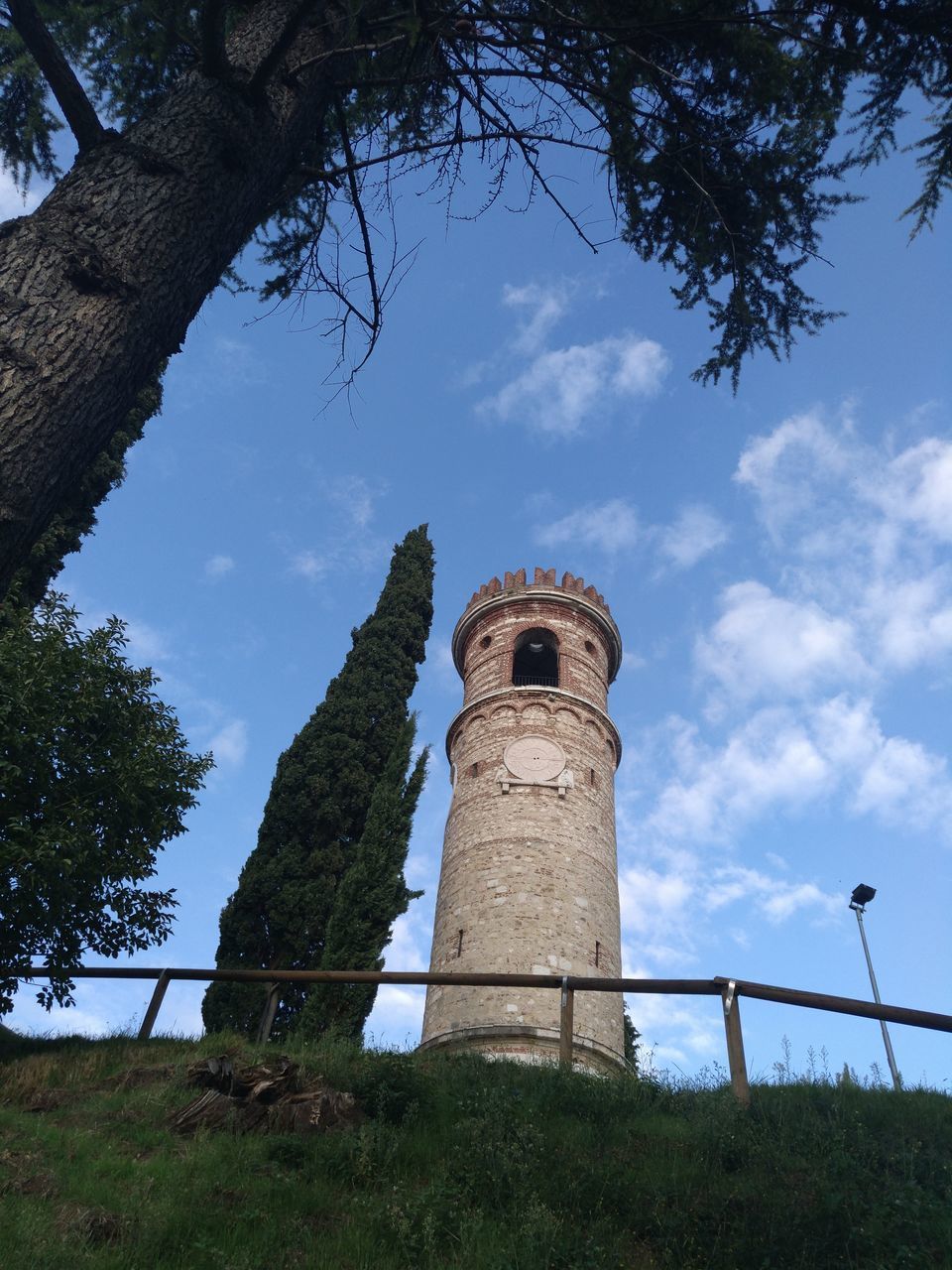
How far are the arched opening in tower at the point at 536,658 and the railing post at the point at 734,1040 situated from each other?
1375 centimetres

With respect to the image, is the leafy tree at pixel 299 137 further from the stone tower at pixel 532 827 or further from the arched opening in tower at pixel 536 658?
the arched opening in tower at pixel 536 658

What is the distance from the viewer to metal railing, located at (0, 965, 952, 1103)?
28.4 feet

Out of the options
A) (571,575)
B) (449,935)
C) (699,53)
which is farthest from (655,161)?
(571,575)

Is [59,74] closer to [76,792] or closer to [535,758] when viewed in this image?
[76,792]

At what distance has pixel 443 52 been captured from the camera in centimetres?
A: 634

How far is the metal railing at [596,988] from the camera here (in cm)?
866

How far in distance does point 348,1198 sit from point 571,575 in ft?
62.1

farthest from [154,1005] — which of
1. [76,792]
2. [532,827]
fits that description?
[532,827]

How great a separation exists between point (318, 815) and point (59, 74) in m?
14.2

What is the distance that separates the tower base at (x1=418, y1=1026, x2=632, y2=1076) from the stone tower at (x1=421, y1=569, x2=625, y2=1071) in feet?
0.08

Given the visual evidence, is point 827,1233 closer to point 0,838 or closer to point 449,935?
point 0,838

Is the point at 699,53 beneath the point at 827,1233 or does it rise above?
above

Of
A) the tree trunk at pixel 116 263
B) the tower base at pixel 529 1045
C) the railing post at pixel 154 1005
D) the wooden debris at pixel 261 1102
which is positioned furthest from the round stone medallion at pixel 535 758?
the tree trunk at pixel 116 263

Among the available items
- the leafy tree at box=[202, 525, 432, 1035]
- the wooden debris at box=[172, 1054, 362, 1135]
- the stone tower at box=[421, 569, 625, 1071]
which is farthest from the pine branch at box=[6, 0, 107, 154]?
the stone tower at box=[421, 569, 625, 1071]
